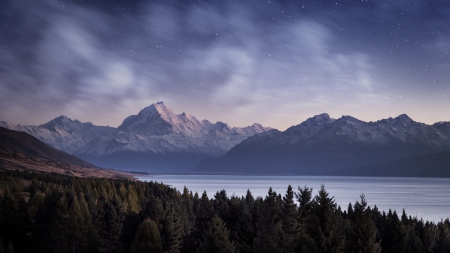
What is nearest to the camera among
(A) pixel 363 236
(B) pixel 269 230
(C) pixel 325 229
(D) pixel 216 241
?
(A) pixel 363 236

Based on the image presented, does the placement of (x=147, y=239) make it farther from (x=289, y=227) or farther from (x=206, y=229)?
(x=289, y=227)

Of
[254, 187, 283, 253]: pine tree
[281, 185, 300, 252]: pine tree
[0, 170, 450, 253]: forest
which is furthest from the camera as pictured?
[281, 185, 300, 252]: pine tree

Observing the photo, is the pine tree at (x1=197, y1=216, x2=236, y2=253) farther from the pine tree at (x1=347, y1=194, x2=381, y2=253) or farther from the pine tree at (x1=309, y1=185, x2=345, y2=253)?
the pine tree at (x1=347, y1=194, x2=381, y2=253)

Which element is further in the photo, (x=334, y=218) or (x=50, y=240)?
(x=50, y=240)

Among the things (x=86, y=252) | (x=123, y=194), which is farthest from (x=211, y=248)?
(x=123, y=194)

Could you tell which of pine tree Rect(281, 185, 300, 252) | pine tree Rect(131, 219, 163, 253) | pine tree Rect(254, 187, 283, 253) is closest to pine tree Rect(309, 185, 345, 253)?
pine tree Rect(254, 187, 283, 253)

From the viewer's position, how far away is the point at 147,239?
6850 centimetres

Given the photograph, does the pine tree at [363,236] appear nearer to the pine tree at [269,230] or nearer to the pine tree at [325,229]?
the pine tree at [325,229]

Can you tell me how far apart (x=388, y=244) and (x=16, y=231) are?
7305 centimetres

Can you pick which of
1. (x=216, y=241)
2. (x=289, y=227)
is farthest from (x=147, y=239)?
(x=289, y=227)

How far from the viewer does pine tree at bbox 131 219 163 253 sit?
67.5 m

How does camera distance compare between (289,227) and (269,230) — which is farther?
(289,227)

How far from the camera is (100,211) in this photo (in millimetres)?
89812

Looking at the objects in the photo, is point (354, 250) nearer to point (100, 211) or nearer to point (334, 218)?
point (334, 218)
